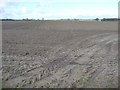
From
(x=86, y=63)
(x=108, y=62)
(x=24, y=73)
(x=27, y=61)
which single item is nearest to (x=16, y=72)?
(x=24, y=73)

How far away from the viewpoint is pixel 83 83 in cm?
876

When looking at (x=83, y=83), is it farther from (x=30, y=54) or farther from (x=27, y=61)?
(x=30, y=54)

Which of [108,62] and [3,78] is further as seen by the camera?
[108,62]

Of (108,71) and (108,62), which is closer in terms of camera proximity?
(108,71)

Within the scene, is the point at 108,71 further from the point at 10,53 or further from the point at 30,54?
the point at 10,53

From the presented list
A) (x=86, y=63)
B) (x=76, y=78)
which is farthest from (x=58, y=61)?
(x=76, y=78)

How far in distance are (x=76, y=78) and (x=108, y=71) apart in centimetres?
167

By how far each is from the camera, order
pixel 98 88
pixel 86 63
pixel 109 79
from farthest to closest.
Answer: pixel 86 63
pixel 109 79
pixel 98 88

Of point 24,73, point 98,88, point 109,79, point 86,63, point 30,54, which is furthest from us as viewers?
point 30,54

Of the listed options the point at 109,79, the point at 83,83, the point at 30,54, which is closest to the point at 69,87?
the point at 83,83

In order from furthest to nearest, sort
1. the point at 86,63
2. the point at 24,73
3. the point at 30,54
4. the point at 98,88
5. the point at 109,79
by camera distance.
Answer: the point at 30,54
the point at 86,63
the point at 24,73
the point at 109,79
the point at 98,88

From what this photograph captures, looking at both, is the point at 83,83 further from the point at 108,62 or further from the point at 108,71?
the point at 108,62

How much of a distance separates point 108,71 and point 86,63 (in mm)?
1709

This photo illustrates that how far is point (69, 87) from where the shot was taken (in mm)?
8336
